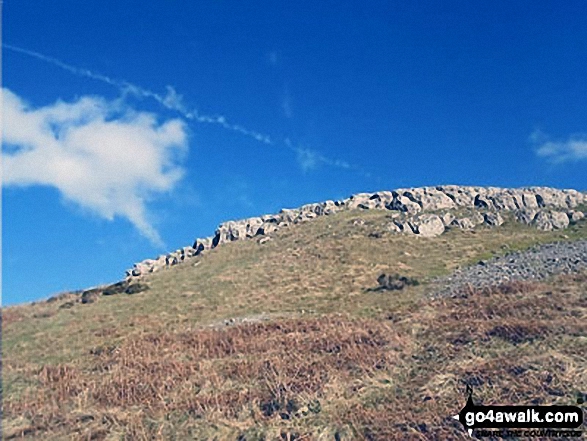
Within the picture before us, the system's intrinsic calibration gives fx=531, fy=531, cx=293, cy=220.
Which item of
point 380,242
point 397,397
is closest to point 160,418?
point 397,397

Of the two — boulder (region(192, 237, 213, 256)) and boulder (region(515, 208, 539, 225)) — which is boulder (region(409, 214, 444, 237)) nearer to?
boulder (region(515, 208, 539, 225))

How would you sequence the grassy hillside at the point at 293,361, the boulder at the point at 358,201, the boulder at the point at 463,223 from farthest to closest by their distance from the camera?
the boulder at the point at 358,201
the boulder at the point at 463,223
the grassy hillside at the point at 293,361

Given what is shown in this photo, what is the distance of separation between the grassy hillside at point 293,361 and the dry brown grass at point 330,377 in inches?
2.6

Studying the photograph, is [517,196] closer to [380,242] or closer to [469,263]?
[380,242]

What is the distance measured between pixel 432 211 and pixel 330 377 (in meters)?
55.4

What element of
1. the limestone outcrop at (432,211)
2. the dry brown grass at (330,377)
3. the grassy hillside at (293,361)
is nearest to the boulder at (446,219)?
the limestone outcrop at (432,211)

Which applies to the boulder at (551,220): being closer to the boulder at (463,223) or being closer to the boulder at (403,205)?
the boulder at (463,223)

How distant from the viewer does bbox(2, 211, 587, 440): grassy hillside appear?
53.0ft

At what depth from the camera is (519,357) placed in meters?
18.2

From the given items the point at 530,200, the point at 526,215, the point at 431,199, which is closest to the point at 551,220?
the point at 526,215

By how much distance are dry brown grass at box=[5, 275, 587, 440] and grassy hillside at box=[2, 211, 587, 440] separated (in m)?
0.07

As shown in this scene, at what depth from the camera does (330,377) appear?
752 inches

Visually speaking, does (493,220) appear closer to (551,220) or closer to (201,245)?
(551,220)

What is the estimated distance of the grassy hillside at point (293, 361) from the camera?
1616 cm
